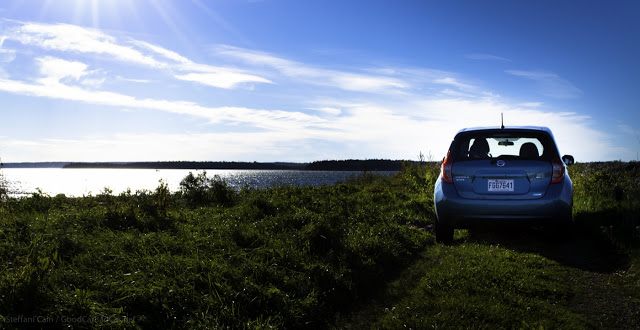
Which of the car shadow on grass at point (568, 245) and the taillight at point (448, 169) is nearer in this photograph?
the car shadow on grass at point (568, 245)

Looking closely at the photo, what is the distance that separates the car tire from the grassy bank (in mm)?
202

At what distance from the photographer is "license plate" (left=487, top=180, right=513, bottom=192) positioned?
6.57 m

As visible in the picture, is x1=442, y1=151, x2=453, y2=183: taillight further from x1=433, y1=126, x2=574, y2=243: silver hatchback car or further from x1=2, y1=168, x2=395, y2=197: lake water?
x1=2, y1=168, x2=395, y2=197: lake water

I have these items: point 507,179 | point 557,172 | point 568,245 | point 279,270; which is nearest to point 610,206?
point 568,245

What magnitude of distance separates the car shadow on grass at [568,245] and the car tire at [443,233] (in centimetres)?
52

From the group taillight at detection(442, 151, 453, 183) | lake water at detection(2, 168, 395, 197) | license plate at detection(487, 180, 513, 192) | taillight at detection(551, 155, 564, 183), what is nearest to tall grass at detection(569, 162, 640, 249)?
taillight at detection(551, 155, 564, 183)

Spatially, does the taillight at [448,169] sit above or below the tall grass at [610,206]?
above

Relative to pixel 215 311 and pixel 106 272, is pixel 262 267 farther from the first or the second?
pixel 106 272

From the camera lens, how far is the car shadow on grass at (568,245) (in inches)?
247

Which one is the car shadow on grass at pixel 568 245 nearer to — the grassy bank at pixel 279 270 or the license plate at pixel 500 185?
the grassy bank at pixel 279 270

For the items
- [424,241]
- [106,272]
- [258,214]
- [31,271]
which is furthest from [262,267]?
[424,241]

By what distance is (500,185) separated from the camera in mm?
6598

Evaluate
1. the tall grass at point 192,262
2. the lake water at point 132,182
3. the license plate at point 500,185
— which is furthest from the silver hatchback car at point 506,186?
the lake water at point 132,182

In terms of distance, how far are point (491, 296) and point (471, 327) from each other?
937 mm
